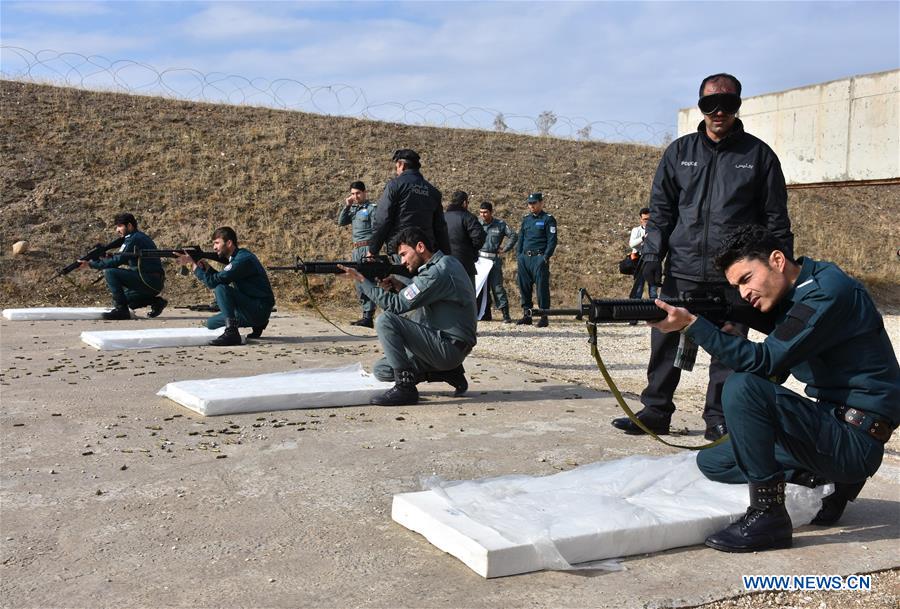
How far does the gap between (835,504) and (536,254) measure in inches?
379

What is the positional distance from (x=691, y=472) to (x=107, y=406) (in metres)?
4.10

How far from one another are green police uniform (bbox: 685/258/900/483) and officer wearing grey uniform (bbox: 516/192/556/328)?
952 cm

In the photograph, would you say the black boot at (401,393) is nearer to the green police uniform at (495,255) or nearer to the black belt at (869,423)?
the black belt at (869,423)

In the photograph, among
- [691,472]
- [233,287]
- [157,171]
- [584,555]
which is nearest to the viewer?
[584,555]

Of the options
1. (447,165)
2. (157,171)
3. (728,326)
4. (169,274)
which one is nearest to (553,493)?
(728,326)

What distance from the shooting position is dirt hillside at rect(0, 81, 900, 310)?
18.6m

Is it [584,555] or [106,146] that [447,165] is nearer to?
[106,146]

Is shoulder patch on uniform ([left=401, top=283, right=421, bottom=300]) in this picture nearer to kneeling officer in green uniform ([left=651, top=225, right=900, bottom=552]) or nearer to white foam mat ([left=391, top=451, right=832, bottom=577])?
white foam mat ([left=391, top=451, right=832, bottom=577])

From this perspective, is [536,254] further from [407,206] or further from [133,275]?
[133,275]

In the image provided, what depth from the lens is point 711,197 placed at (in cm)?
504

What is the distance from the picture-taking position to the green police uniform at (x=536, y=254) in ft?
43.1

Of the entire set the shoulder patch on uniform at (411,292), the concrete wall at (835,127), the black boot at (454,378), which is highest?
the concrete wall at (835,127)

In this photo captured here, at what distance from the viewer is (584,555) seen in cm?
328

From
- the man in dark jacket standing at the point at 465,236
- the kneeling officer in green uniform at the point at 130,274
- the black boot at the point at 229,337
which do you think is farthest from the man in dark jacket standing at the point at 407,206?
the kneeling officer in green uniform at the point at 130,274
